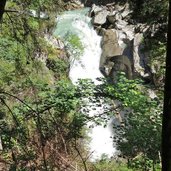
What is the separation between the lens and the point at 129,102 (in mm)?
7199

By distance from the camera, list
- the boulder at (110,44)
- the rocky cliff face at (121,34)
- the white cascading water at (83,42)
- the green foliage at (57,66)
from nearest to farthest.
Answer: the green foliage at (57,66) → the rocky cliff face at (121,34) → the white cascading water at (83,42) → the boulder at (110,44)

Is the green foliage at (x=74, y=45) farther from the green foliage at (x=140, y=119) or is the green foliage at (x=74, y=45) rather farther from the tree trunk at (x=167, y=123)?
the tree trunk at (x=167, y=123)

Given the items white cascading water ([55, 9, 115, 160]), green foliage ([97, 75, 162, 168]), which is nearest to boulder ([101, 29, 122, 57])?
white cascading water ([55, 9, 115, 160])

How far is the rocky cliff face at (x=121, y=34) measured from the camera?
21703mm

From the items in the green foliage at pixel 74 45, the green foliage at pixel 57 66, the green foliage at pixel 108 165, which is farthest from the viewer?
the green foliage at pixel 74 45

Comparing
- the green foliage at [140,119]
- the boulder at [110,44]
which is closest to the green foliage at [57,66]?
the boulder at [110,44]

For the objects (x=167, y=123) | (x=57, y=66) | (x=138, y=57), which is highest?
(x=138, y=57)

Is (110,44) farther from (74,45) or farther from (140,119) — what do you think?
(140,119)

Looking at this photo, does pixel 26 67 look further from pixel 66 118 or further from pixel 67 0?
pixel 67 0

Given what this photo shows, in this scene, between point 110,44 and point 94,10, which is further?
point 94,10

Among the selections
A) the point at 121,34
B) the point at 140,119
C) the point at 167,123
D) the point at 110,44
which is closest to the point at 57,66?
the point at 110,44

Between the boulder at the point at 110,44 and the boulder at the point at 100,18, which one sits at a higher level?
the boulder at the point at 100,18

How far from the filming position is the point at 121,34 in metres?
24.4

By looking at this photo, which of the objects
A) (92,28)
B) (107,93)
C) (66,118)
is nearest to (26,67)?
(66,118)
